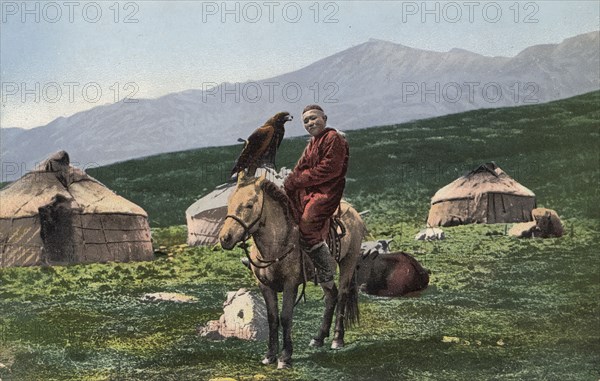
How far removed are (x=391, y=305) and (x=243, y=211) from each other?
2.81 meters

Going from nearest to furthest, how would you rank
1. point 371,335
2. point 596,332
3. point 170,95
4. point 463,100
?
1. point 371,335
2. point 596,332
3. point 170,95
4. point 463,100

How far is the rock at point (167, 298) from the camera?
8680 millimetres

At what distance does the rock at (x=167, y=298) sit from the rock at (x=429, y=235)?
12.0 ft

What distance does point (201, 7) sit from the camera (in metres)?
9.58

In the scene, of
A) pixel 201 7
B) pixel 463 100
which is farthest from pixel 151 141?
pixel 463 100

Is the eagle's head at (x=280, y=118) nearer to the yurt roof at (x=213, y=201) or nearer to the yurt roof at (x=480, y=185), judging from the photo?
the yurt roof at (x=213, y=201)

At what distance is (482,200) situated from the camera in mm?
13023

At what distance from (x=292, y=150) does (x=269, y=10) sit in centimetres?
228

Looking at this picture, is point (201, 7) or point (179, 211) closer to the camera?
point (201, 7)

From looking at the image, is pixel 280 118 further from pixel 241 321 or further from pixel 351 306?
pixel 241 321

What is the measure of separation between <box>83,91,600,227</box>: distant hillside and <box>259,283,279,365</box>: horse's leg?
356 centimetres

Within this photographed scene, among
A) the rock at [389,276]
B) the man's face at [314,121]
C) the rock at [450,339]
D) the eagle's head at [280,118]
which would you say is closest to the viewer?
the man's face at [314,121]

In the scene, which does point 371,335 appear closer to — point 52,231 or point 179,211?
point 52,231

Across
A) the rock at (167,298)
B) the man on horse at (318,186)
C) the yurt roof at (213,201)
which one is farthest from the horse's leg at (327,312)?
the yurt roof at (213,201)
